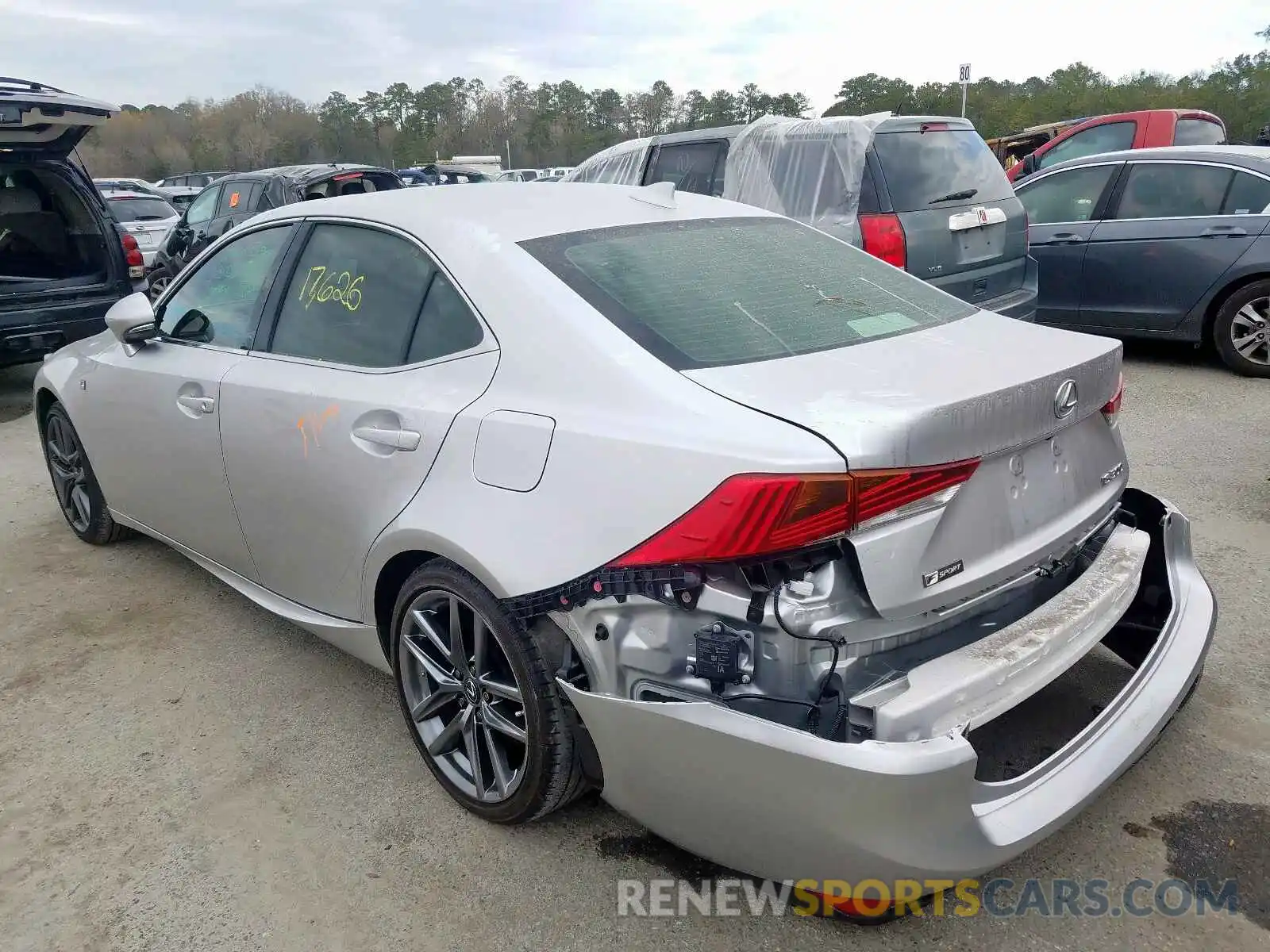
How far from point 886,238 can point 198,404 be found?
3935 mm

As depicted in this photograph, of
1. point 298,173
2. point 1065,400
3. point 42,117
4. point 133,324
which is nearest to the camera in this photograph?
point 1065,400

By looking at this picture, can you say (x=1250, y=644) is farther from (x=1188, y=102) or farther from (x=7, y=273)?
(x=1188, y=102)

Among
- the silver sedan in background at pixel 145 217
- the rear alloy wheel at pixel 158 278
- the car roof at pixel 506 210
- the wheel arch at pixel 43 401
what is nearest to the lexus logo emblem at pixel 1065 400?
the car roof at pixel 506 210

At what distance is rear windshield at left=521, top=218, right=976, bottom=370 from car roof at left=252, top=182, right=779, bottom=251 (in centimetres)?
8

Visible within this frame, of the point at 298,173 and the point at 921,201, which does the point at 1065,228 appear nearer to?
the point at 921,201

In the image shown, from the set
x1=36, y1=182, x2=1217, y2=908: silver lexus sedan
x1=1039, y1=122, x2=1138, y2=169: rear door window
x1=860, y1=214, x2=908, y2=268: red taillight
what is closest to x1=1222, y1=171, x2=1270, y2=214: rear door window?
x1=860, y1=214, x2=908, y2=268: red taillight

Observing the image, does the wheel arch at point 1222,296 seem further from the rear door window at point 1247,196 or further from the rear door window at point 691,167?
the rear door window at point 691,167

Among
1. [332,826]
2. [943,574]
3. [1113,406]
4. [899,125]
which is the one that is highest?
[899,125]

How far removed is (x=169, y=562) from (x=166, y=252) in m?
9.10

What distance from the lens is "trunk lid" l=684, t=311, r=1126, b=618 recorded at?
6.28 ft

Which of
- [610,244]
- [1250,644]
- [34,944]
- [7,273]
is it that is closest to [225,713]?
[34,944]

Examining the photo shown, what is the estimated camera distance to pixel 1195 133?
11.2 meters

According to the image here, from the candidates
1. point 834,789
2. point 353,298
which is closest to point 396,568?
point 353,298

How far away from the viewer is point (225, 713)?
321 centimetres
